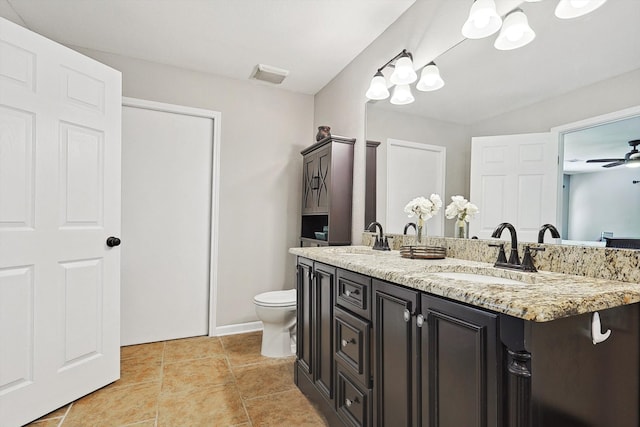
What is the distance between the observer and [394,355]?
1.23m

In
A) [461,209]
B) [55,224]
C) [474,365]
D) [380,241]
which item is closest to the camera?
[474,365]

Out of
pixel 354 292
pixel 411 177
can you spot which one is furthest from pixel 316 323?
pixel 411 177

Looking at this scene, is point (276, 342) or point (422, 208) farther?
point (276, 342)

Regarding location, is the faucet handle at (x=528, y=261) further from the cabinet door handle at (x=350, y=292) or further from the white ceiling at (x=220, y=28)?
the white ceiling at (x=220, y=28)

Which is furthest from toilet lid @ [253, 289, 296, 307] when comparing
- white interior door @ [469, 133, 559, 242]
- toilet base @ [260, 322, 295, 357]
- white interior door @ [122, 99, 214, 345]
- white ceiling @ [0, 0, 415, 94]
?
white ceiling @ [0, 0, 415, 94]

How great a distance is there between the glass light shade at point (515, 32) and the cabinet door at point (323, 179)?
56.2 inches

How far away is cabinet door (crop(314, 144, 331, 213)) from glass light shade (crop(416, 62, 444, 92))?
907 mm

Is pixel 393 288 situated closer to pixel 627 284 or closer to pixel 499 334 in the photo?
pixel 499 334

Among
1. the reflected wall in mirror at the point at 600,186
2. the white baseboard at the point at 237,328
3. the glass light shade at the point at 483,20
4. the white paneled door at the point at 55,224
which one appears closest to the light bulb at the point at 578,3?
the glass light shade at the point at 483,20

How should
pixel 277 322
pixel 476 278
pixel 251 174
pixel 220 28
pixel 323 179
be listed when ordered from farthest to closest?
pixel 251 174, pixel 323 179, pixel 277 322, pixel 220 28, pixel 476 278

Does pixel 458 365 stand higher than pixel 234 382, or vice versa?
pixel 458 365

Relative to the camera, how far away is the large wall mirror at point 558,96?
45.1 inches

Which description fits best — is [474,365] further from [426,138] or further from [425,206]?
[426,138]

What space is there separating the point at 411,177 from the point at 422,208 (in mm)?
248
